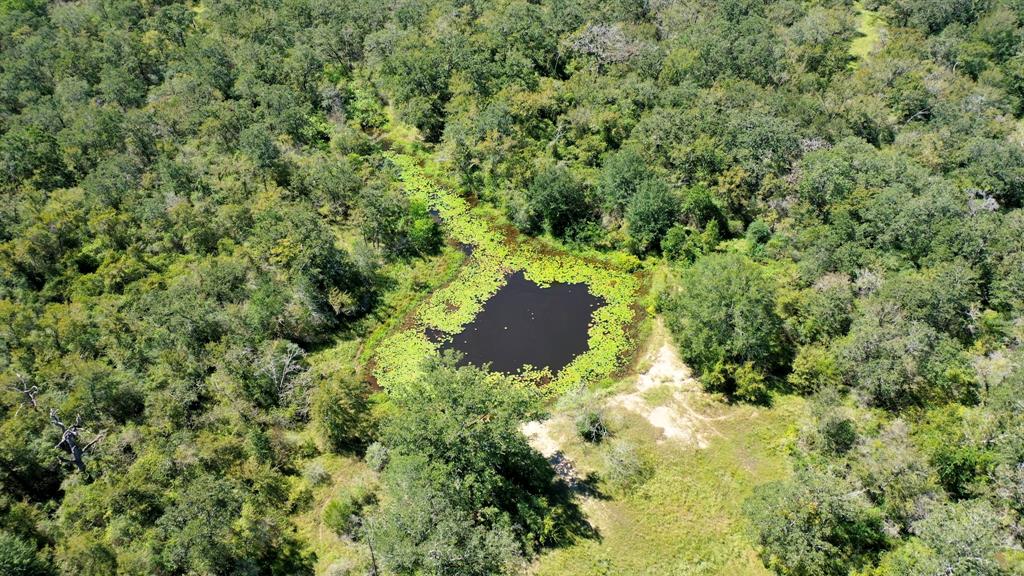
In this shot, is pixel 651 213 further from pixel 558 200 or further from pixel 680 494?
pixel 680 494

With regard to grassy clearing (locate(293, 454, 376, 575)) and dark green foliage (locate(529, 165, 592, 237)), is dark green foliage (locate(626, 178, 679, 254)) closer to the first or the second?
dark green foliage (locate(529, 165, 592, 237))

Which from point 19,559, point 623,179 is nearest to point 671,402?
point 623,179

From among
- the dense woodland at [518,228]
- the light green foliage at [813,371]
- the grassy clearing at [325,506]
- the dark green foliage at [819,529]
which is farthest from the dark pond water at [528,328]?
the dark green foliage at [819,529]

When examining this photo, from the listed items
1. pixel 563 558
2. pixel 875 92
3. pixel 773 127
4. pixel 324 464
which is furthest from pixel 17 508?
pixel 875 92

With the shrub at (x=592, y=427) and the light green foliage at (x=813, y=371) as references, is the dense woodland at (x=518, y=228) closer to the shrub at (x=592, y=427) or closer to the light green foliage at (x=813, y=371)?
the light green foliage at (x=813, y=371)

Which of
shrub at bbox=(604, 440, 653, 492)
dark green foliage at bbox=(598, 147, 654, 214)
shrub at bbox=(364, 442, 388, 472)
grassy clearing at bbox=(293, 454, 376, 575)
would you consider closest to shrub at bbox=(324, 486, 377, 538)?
grassy clearing at bbox=(293, 454, 376, 575)

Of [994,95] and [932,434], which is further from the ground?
[994,95]

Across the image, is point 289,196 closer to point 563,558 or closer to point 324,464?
point 324,464
